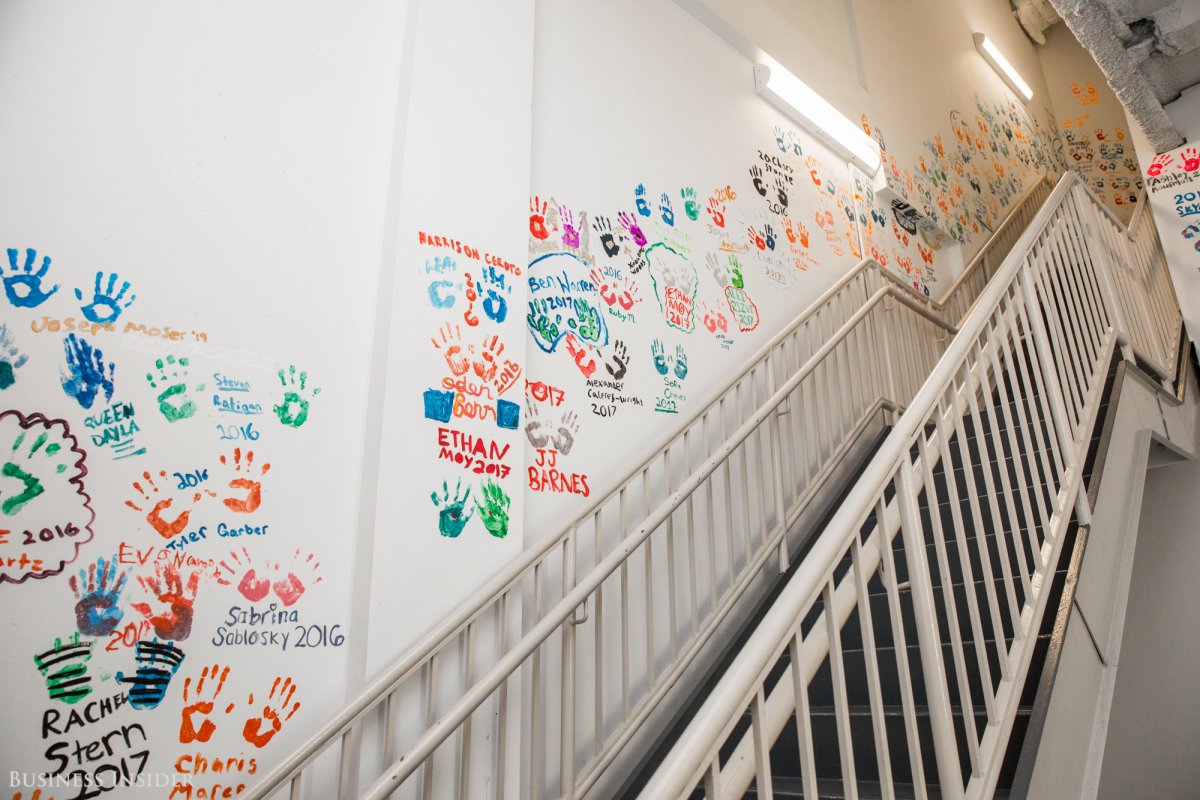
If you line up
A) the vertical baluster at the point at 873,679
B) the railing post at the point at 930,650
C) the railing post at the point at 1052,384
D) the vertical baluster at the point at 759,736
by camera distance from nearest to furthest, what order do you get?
the vertical baluster at the point at 759,736 < the vertical baluster at the point at 873,679 < the railing post at the point at 930,650 < the railing post at the point at 1052,384

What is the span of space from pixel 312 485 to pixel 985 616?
1923 mm

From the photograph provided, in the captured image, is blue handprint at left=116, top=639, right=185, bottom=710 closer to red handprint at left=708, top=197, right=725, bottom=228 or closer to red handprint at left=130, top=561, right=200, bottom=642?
red handprint at left=130, top=561, right=200, bottom=642

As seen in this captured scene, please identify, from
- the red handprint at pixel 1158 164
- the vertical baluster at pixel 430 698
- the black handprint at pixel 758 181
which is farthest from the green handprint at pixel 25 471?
the red handprint at pixel 1158 164

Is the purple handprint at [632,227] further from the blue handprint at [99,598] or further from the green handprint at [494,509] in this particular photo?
the blue handprint at [99,598]

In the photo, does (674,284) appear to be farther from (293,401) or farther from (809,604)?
(809,604)

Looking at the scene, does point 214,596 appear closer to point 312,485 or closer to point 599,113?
point 312,485

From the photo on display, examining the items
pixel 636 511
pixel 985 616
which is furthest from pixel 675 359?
pixel 985 616

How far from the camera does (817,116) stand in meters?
4.31

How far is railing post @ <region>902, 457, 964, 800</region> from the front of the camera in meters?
1.18

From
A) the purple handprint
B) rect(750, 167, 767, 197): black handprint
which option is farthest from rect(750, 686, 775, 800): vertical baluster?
rect(750, 167, 767, 197): black handprint

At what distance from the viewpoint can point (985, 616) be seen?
1.93 m

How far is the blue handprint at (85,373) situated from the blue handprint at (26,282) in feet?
0.36

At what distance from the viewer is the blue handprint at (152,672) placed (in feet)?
4.93

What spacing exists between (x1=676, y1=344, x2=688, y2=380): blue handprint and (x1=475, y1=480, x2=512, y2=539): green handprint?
1.12m
